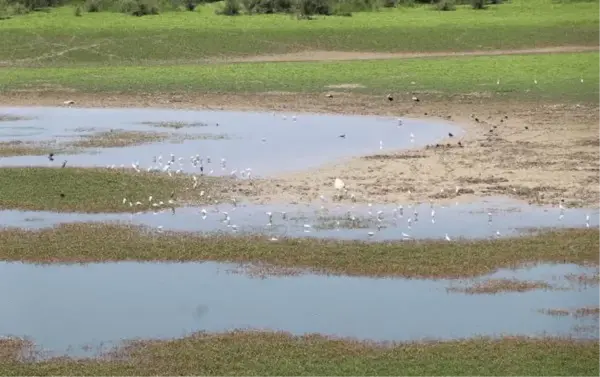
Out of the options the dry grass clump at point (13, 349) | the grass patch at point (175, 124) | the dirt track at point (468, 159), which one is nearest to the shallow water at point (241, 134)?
the grass patch at point (175, 124)

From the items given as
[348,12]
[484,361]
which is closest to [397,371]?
[484,361]

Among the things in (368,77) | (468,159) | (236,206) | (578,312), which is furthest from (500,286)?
(368,77)

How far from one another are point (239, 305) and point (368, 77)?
23.9m

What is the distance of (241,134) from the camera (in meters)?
27.1

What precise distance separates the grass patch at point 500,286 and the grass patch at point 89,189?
660 centimetres

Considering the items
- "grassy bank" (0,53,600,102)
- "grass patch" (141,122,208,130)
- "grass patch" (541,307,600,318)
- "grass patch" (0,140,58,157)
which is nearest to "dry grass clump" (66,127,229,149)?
"grass patch" (0,140,58,157)

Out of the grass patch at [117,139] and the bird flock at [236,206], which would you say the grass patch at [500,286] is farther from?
the grass patch at [117,139]

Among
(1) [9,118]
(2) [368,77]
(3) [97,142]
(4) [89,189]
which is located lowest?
(1) [9,118]

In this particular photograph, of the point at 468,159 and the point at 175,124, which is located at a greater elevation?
the point at 468,159

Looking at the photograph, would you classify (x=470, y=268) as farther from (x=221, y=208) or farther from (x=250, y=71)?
(x=250, y=71)

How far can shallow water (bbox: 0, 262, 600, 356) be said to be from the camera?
12641mm

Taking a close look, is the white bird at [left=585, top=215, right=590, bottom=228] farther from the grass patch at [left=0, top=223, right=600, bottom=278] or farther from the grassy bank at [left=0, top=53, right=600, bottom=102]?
the grassy bank at [left=0, top=53, right=600, bottom=102]

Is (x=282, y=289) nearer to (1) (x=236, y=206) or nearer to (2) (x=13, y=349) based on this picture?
(2) (x=13, y=349)

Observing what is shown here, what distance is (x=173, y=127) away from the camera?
28.6 meters
